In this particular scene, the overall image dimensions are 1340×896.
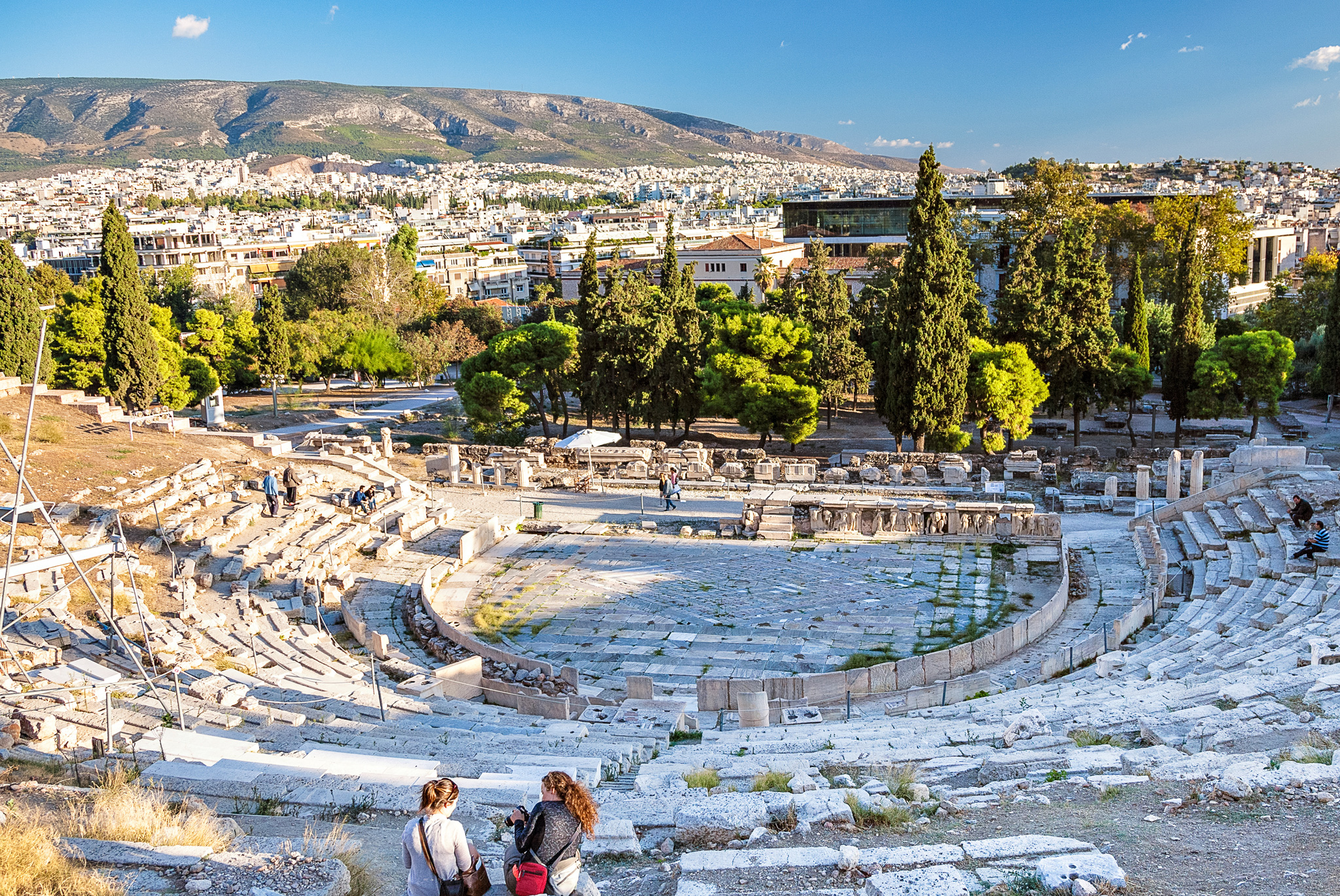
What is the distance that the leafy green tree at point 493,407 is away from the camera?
3412 cm

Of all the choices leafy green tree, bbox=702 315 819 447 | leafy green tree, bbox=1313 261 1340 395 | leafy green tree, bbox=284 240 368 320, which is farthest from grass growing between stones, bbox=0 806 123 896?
leafy green tree, bbox=284 240 368 320

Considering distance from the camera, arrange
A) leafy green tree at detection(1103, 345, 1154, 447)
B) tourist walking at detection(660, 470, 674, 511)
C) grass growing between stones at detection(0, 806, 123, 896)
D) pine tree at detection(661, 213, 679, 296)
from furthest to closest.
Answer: pine tree at detection(661, 213, 679, 296), leafy green tree at detection(1103, 345, 1154, 447), tourist walking at detection(660, 470, 674, 511), grass growing between stones at detection(0, 806, 123, 896)

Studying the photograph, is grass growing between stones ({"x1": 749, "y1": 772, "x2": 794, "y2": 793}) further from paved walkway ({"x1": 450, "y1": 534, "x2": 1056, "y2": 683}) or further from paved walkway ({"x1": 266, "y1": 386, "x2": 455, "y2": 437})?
paved walkway ({"x1": 266, "y1": 386, "x2": 455, "y2": 437})

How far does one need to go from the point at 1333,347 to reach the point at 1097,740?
36517 millimetres

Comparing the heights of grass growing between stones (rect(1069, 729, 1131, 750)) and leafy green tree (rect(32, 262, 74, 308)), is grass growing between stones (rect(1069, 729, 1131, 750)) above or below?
below

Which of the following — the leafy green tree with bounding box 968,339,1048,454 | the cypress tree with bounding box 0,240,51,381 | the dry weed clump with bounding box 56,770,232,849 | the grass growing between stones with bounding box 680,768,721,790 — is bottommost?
the grass growing between stones with bounding box 680,768,721,790

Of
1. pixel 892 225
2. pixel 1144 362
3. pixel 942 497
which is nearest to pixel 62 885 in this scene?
pixel 942 497

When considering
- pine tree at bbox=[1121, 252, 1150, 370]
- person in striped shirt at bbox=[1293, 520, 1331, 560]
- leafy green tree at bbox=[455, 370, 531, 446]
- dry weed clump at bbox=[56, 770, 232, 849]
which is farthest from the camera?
pine tree at bbox=[1121, 252, 1150, 370]

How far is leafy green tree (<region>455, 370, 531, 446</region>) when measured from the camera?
34.1 meters

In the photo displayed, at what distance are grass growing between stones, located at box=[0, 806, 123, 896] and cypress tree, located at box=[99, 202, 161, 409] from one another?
34325 millimetres

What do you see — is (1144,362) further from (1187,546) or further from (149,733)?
(149,733)

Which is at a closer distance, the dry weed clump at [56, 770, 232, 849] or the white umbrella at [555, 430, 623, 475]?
the dry weed clump at [56, 770, 232, 849]

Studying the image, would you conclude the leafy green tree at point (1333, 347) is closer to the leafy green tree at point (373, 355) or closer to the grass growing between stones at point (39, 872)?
the leafy green tree at point (373, 355)

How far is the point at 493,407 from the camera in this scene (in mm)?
34562
